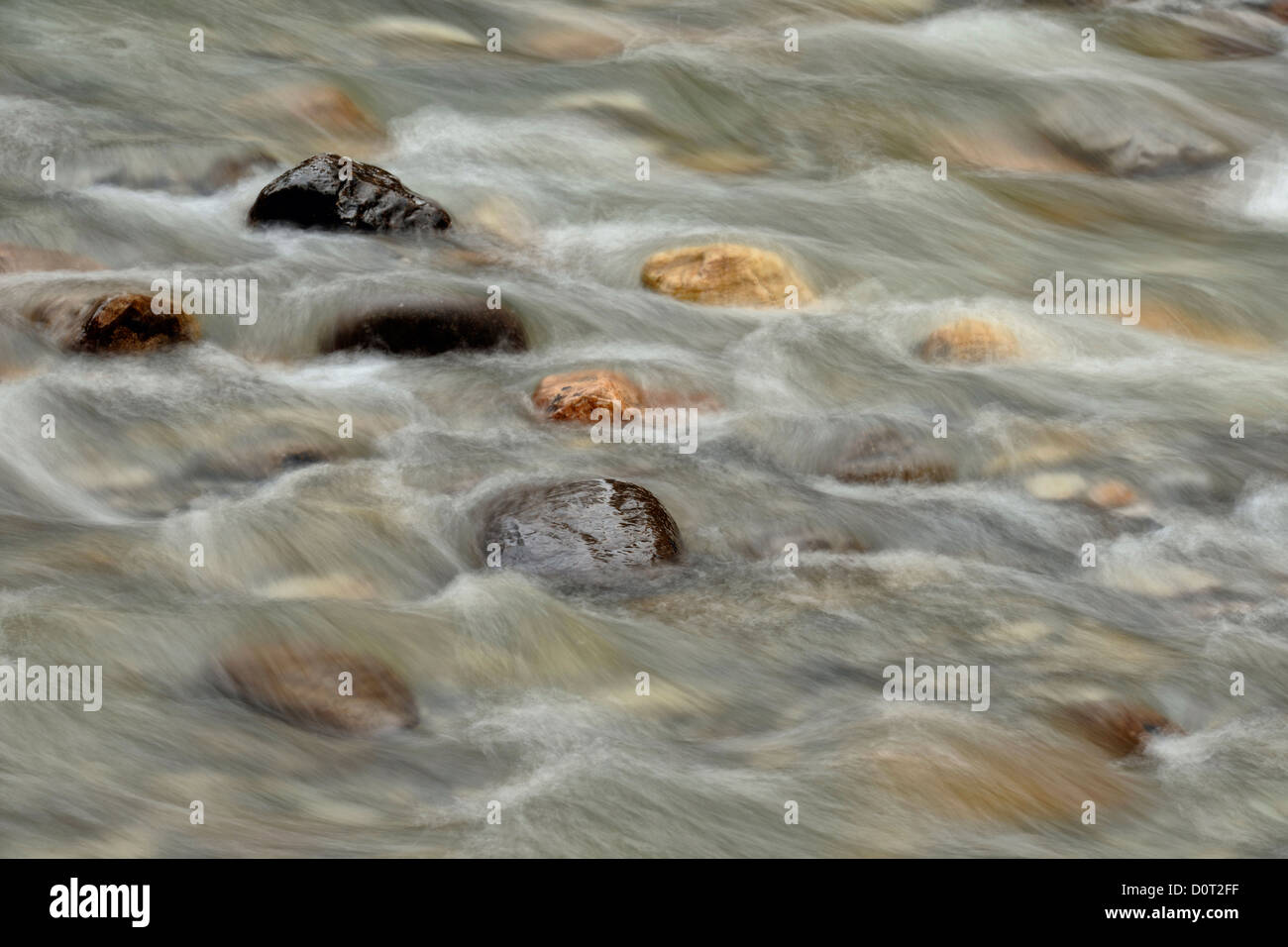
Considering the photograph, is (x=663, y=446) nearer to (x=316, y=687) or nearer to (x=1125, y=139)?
(x=316, y=687)

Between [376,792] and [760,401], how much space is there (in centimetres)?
366

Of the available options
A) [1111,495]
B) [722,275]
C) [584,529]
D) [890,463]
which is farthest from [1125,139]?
[584,529]

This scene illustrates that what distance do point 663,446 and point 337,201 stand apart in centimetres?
269

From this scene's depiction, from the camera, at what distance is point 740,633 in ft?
19.1

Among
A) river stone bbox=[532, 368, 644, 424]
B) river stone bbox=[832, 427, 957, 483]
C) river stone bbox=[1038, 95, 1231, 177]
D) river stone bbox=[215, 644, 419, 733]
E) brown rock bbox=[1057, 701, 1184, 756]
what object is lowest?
brown rock bbox=[1057, 701, 1184, 756]

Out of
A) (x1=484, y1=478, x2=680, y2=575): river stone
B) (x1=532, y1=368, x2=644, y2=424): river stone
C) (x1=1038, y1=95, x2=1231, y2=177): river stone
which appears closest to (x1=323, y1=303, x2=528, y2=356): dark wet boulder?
(x1=532, y1=368, x2=644, y2=424): river stone

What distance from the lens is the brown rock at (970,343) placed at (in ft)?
27.7

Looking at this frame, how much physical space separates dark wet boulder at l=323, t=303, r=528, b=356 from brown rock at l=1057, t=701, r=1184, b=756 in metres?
3.67

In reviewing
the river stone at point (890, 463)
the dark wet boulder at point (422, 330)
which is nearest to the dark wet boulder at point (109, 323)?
the dark wet boulder at point (422, 330)

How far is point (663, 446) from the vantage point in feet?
24.0

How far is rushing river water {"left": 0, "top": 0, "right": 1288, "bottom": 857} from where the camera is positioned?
477 cm

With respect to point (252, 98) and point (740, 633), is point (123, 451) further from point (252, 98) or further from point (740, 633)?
point (252, 98)

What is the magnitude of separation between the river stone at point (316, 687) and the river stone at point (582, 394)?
2409 millimetres

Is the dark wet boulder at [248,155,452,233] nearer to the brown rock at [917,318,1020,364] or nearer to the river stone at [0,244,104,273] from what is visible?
the river stone at [0,244,104,273]
